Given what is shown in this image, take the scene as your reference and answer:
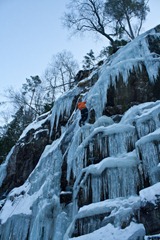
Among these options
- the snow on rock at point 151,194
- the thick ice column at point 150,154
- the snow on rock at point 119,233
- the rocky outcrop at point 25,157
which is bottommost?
the snow on rock at point 119,233

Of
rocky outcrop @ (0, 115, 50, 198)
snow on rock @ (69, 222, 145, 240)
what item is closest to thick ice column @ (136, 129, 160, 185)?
snow on rock @ (69, 222, 145, 240)

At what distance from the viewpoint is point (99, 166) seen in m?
6.02

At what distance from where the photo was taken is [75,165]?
721 cm

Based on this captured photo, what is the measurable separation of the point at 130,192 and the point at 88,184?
114cm

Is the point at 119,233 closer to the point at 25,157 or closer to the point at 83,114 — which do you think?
the point at 83,114

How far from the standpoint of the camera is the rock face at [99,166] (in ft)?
16.9

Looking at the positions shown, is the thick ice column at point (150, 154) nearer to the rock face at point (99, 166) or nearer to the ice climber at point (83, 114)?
the rock face at point (99, 166)

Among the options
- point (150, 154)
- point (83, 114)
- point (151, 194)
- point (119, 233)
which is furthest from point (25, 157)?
point (151, 194)

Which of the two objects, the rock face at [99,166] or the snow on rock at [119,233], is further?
the rock face at [99,166]

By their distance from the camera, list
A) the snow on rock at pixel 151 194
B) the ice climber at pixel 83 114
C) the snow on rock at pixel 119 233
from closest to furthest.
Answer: the snow on rock at pixel 119 233
the snow on rock at pixel 151 194
the ice climber at pixel 83 114

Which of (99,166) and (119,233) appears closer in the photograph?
(119,233)

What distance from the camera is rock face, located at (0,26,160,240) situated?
5.14 metres

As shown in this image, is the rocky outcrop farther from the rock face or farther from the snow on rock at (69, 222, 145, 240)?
the snow on rock at (69, 222, 145, 240)

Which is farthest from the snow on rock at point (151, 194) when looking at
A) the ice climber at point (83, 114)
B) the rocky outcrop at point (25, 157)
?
the rocky outcrop at point (25, 157)
